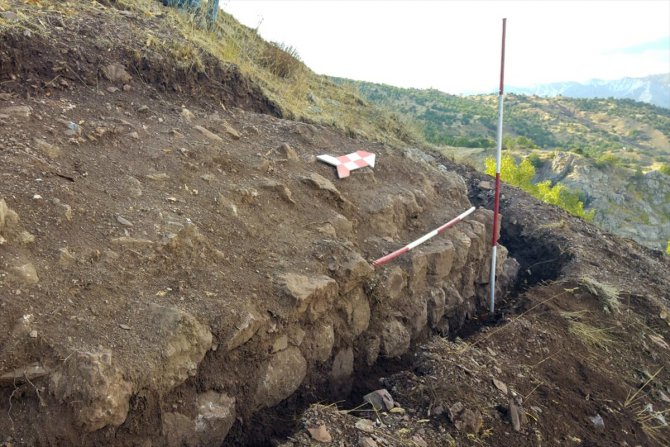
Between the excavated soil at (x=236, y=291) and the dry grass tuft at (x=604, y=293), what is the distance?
79 millimetres

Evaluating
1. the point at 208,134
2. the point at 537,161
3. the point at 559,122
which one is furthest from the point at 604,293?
the point at 559,122

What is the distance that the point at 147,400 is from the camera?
8.29 ft

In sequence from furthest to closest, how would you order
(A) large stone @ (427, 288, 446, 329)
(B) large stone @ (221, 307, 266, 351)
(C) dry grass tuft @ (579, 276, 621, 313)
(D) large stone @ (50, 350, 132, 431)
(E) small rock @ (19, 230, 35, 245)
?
(C) dry grass tuft @ (579, 276, 621, 313) → (A) large stone @ (427, 288, 446, 329) → (B) large stone @ (221, 307, 266, 351) → (E) small rock @ (19, 230, 35, 245) → (D) large stone @ (50, 350, 132, 431)

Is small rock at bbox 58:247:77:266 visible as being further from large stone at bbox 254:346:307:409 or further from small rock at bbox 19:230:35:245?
large stone at bbox 254:346:307:409

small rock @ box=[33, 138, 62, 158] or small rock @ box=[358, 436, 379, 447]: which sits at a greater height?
small rock @ box=[33, 138, 62, 158]

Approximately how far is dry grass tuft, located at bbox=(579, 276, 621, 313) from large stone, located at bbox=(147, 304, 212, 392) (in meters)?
4.57

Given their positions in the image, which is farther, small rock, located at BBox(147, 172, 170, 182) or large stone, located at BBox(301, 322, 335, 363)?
small rock, located at BBox(147, 172, 170, 182)

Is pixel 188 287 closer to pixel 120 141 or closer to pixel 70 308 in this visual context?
pixel 70 308

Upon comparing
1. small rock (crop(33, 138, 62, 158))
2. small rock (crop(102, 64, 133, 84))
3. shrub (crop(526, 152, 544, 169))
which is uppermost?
small rock (crop(102, 64, 133, 84))

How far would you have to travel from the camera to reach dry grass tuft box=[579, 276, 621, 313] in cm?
557

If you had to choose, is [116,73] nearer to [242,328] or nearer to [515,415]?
[242,328]

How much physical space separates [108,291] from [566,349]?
399 cm

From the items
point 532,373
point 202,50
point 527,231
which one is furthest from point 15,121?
point 527,231

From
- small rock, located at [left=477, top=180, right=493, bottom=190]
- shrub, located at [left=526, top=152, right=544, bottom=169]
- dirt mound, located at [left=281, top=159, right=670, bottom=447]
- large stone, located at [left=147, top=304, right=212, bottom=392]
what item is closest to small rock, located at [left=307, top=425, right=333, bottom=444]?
dirt mound, located at [left=281, top=159, right=670, bottom=447]
